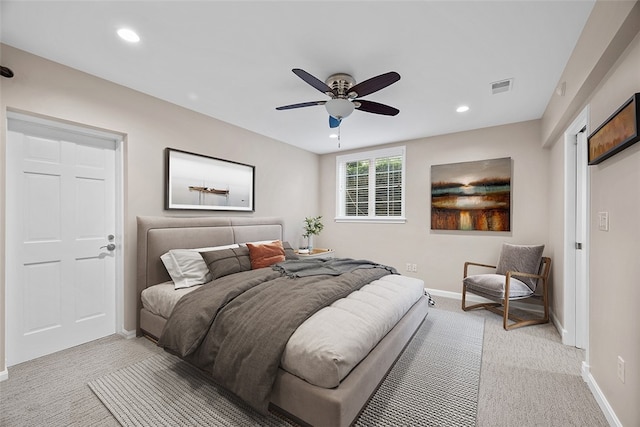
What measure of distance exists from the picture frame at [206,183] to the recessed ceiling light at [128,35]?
4.22 feet

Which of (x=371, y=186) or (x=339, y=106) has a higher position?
(x=339, y=106)

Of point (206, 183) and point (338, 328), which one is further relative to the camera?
point (206, 183)

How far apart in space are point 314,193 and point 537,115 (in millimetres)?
3745

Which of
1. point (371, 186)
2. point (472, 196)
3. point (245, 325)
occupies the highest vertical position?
point (371, 186)

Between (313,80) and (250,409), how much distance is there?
243cm

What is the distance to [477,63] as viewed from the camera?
7.96 feet

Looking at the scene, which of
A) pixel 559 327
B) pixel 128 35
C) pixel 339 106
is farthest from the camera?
pixel 559 327

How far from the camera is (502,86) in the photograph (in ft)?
9.31

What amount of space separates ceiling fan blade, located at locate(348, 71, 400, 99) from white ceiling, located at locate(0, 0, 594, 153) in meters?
0.24

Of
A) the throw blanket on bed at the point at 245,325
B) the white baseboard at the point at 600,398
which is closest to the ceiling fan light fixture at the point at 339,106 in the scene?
the throw blanket on bed at the point at 245,325

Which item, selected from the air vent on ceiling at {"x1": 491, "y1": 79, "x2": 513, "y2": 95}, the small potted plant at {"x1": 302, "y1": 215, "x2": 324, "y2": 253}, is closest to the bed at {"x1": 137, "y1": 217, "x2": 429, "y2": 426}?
the small potted plant at {"x1": 302, "y1": 215, "x2": 324, "y2": 253}

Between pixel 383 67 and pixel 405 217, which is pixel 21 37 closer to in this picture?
pixel 383 67

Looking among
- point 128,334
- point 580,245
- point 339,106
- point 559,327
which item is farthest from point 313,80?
point 559,327

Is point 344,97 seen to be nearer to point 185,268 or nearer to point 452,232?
point 185,268
